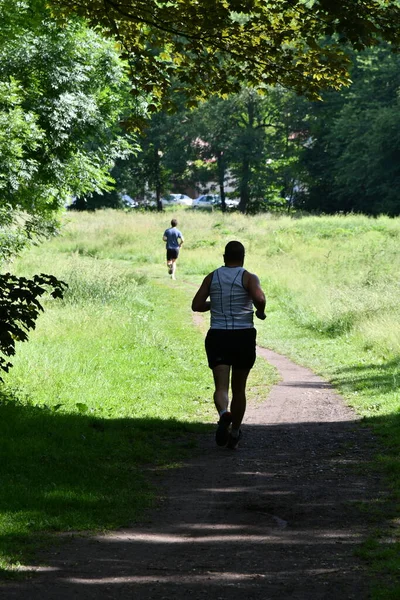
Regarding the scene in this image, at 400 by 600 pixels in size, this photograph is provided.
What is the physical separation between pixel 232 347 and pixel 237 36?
4041mm

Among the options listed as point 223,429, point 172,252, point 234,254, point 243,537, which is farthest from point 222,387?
point 172,252

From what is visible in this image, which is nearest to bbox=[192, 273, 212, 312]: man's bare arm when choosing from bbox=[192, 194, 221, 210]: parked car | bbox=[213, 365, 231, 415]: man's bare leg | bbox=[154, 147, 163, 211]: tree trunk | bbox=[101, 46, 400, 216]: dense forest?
bbox=[213, 365, 231, 415]: man's bare leg

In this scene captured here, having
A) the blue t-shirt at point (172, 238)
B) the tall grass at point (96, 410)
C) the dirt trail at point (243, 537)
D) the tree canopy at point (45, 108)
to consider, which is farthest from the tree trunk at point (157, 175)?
the dirt trail at point (243, 537)

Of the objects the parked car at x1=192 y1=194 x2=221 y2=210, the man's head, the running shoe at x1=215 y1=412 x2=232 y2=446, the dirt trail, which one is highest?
the parked car at x1=192 y1=194 x2=221 y2=210

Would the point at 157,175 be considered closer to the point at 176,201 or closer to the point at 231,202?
the point at 231,202

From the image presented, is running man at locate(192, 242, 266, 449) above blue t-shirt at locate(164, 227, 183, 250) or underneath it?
underneath

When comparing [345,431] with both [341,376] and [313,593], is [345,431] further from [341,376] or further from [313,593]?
[313,593]

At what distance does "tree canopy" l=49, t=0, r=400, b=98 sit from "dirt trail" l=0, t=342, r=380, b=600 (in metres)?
4.24

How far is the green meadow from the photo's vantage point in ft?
23.4

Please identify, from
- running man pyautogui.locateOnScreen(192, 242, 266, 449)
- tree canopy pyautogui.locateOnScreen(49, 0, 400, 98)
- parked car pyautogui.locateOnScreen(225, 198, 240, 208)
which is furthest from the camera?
parked car pyautogui.locateOnScreen(225, 198, 240, 208)

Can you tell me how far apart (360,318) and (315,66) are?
8666 mm

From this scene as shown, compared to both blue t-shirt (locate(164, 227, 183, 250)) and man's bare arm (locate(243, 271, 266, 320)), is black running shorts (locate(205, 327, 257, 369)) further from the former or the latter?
blue t-shirt (locate(164, 227, 183, 250))

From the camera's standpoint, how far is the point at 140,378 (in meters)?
13.3

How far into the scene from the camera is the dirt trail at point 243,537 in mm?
5258
